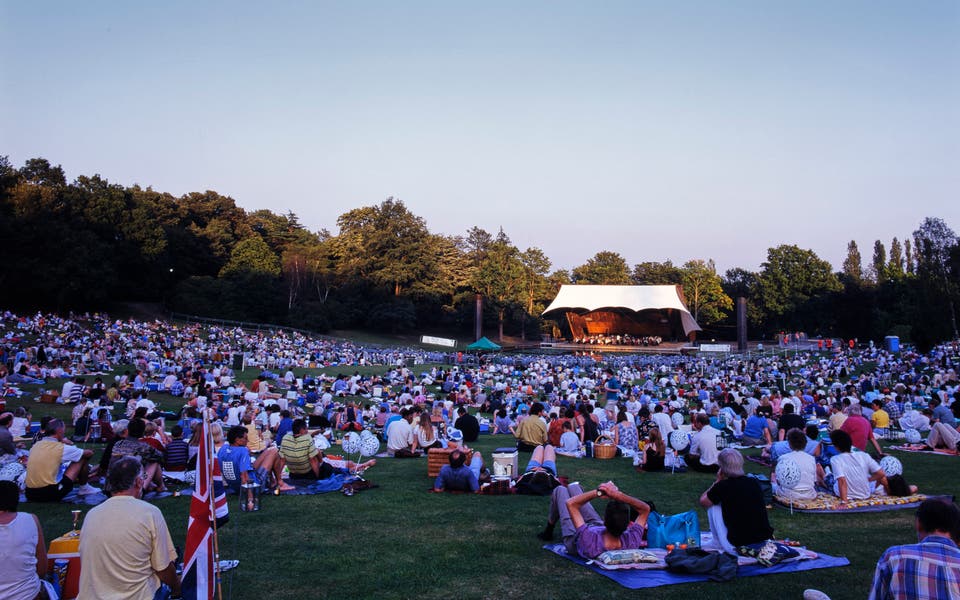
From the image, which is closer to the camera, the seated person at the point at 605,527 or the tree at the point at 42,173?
the seated person at the point at 605,527

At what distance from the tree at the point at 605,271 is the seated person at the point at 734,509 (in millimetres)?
63306

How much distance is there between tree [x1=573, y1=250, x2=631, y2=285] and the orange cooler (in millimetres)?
65129

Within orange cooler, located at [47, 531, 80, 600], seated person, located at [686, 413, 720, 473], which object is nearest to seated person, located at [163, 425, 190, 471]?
orange cooler, located at [47, 531, 80, 600]

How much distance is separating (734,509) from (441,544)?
245 centimetres

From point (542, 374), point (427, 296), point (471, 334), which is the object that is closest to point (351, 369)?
point (542, 374)

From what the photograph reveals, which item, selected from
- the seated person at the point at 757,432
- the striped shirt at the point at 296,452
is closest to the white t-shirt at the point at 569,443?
the seated person at the point at 757,432

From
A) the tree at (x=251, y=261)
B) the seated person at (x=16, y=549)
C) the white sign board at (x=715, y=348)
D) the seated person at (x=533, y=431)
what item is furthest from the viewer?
the tree at (x=251, y=261)

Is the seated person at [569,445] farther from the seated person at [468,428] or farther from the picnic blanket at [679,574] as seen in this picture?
the picnic blanket at [679,574]

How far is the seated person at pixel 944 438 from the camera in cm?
1066

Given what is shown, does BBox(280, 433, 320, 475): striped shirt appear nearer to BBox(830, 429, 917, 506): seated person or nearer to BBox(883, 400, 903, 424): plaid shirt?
BBox(830, 429, 917, 506): seated person

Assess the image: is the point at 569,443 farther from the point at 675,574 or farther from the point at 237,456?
the point at 675,574

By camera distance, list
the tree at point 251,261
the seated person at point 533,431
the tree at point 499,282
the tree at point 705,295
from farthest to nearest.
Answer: the tree at point 705,295
the tree at point 499,282
the tree at point 251,261
the seated person at point 533,431

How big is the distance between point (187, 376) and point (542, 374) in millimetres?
13659

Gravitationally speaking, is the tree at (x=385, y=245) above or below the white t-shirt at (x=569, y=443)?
above
